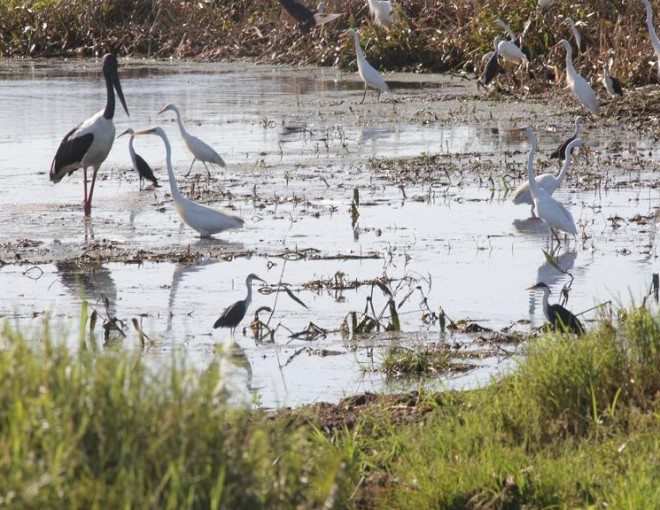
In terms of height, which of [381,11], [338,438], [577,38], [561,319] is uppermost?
[381,11]

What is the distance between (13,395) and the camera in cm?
317

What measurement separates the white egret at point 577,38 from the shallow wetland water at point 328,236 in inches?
53.1

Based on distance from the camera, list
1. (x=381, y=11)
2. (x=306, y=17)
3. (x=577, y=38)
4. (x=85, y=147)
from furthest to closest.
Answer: (x=381, y=11), (x=577, y=38), (x=85, y=147), (x=306, y=17)

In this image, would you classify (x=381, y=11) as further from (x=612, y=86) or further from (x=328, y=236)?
(x=328, y=236)

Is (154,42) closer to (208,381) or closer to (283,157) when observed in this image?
(283,157)

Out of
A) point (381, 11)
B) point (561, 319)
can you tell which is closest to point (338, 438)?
point (561, 319)

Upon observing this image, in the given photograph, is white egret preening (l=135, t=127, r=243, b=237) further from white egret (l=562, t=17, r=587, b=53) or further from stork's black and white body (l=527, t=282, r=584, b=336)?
white egret (l=562, t=17, r=587, b=53)

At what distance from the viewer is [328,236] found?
1045cm

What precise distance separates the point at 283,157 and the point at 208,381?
1186 cm

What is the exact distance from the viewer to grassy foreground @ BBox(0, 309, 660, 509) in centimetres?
308

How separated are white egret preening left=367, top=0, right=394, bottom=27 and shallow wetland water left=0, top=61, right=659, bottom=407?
13.8 ft

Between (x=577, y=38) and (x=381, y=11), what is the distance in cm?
461

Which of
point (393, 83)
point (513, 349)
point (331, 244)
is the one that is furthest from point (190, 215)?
point (393, 83)

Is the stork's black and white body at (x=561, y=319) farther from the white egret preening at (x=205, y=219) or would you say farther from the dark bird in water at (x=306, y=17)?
the white egret preening at (x=205, y=219)
